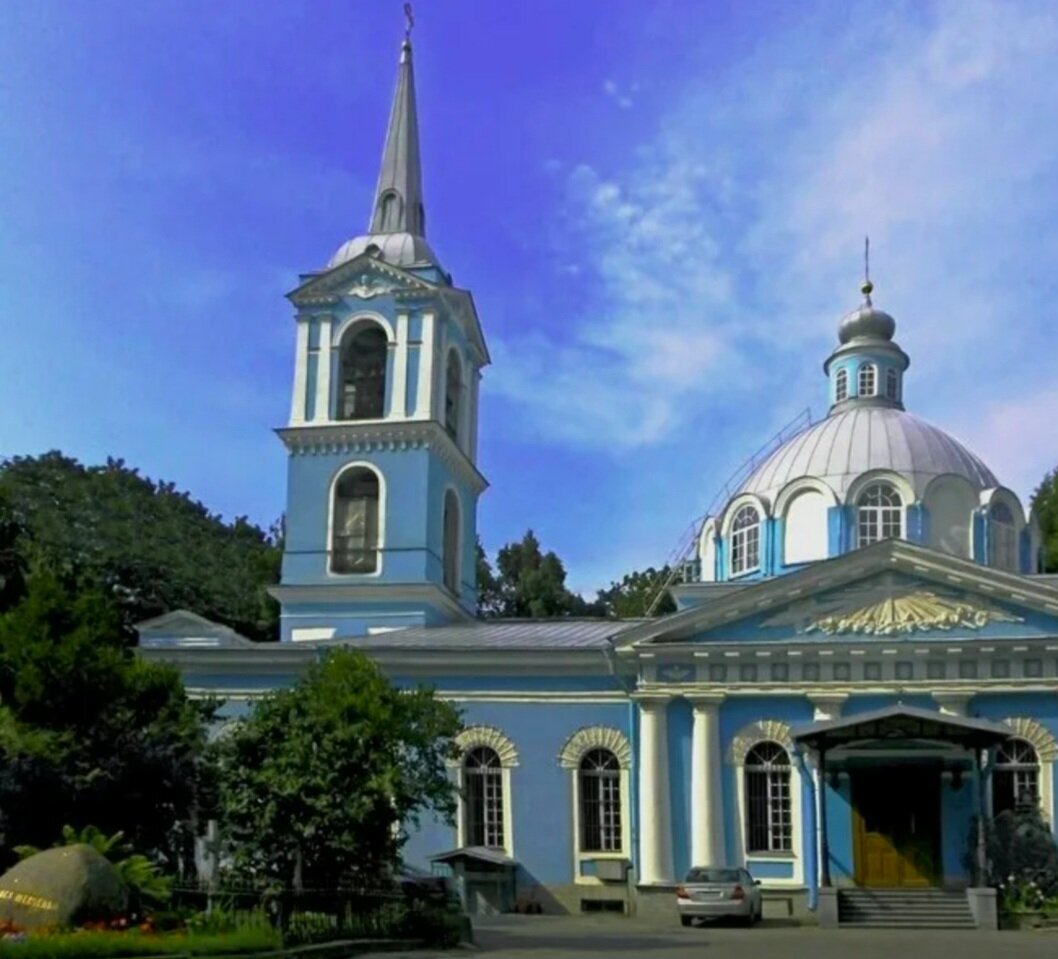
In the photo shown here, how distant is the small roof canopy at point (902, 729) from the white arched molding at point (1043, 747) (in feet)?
2.88

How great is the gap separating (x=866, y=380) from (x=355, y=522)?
570 inches

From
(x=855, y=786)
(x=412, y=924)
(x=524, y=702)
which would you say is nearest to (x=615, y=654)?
(x=524, y=702)

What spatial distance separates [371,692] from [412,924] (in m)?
3.38

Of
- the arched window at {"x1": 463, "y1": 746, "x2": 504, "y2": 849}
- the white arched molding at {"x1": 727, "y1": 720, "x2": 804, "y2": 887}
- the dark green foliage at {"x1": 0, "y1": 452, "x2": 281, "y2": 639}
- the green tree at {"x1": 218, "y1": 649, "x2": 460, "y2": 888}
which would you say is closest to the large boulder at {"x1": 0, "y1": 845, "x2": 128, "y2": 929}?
the green tree at {"x1": 218, "y1": 649, "x2": 460, "y2": 888}

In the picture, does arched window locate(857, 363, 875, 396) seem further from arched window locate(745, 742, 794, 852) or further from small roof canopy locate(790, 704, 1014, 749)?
small roof canopy locate(790, 704, 1014, 749)

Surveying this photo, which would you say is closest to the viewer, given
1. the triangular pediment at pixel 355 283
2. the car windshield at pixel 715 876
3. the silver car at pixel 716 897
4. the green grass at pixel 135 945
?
the green grass at pixel 135 945

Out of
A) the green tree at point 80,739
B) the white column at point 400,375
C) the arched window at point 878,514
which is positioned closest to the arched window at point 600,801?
the arched window at point 878,514

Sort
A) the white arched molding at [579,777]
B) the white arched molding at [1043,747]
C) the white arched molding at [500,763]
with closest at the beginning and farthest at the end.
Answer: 1. the white arched molding at [1043,747]
2. the white arched molding at [579,777]
3. the white arched molding at [500,763]

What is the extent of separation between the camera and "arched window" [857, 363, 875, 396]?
4006 centimetres

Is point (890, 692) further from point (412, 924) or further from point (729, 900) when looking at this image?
point (412, 924)

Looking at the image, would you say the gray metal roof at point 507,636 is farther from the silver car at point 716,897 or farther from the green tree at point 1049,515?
the green tree at point 1049,515

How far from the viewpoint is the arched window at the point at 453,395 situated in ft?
124

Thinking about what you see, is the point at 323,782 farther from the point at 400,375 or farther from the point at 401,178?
the point at 401,178

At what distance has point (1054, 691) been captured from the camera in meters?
28.4
